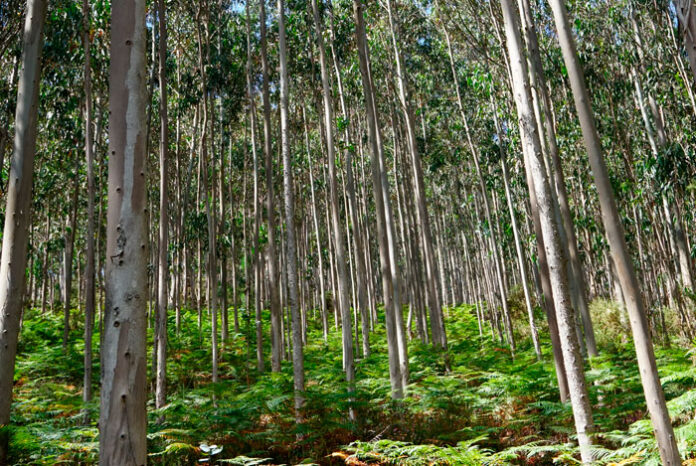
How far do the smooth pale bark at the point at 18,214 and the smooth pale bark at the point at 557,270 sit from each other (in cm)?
468

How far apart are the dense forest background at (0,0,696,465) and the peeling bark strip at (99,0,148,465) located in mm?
11

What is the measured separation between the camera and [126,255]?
7.56ft

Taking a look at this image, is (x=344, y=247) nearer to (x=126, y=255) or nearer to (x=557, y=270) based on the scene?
(x=557, y=270)

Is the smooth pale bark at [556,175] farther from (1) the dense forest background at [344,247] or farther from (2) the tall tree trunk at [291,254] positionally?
(2) the tall tree trunk at [291,254]

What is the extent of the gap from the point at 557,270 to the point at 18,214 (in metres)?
4.90

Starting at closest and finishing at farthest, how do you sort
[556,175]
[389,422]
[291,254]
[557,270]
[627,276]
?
[627,276] < [557,270] < [389,422] < [556,175] < [291,254]

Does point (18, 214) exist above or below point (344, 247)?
below

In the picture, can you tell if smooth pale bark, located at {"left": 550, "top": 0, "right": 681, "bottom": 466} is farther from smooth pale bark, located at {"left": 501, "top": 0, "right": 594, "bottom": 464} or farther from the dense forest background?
smooth pale bark, located at {"left": 501, "top": 0, "right": 594, "bottom": 464}

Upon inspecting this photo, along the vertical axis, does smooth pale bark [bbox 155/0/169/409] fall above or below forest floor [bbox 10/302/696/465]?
above

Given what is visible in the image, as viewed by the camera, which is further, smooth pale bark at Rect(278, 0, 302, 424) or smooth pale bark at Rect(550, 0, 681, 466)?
smooth pale bark at Rect(278, 0, 302, 424)

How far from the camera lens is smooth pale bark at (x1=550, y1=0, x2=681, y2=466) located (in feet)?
11.3

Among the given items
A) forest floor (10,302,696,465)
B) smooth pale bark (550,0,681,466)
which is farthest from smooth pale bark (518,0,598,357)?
smooth pale bark (550,0,681,466)

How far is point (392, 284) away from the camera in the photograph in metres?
8.20

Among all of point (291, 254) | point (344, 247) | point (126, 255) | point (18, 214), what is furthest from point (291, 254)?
point (126, 255)
